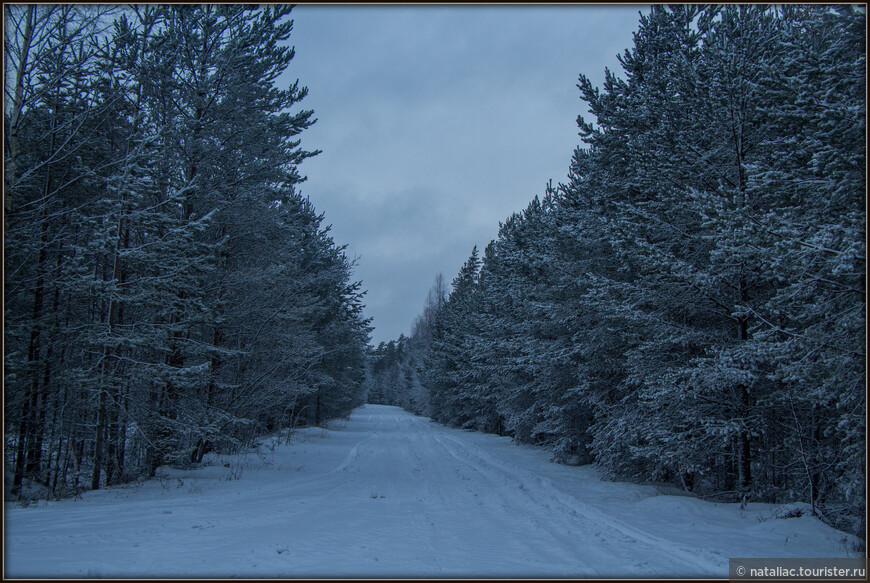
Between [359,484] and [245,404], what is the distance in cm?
436

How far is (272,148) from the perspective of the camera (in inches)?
554

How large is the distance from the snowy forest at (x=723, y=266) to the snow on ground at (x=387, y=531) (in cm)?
146

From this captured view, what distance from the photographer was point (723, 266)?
10617 mm

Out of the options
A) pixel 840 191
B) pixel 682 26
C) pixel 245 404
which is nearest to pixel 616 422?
pixel 840 191

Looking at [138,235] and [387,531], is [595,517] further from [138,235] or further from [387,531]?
[138,235]

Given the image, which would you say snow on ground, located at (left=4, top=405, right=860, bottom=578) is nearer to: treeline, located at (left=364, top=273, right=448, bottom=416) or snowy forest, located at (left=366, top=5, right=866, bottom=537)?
snowy forest, located at (left=366, top=5, right=866, bottom=537)

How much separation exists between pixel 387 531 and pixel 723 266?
8.72 meters

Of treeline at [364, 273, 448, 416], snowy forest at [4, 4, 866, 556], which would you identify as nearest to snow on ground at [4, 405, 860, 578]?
snowy forest at [4, 4, 866, 556]

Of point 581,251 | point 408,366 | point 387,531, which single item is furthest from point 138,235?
point 408,366

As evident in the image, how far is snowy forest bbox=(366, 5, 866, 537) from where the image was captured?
7191 millimetres

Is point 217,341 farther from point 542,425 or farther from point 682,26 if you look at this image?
point 682,26

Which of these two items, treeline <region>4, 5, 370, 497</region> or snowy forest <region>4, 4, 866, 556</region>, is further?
treeline <region>4, 5, 370, 497</region>

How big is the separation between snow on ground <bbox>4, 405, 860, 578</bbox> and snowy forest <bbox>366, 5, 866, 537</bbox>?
57.3 inches

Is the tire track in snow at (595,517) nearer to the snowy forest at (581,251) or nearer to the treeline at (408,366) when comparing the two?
the snowy forest at (581,251)
